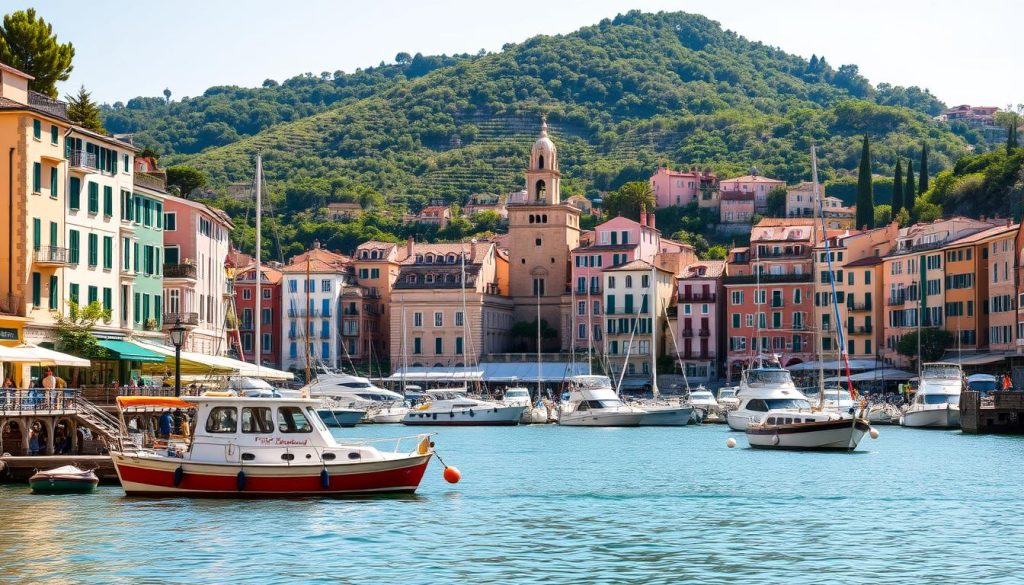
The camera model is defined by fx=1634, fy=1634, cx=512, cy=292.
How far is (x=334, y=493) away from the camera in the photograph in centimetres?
4809

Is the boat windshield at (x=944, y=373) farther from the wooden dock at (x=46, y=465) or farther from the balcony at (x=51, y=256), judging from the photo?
the wooden dock at (x=46, y=465)

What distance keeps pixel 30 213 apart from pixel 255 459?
2390 cm

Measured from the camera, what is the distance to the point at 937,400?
331ft

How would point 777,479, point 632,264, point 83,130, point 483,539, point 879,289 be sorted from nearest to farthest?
point 483,539 → point 777,479 → point 83,130 → point 879,289 → point 632,264

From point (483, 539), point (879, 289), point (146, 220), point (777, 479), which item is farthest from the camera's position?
point (879, 289)

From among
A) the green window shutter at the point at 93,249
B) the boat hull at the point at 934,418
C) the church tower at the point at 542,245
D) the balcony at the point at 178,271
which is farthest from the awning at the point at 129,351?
the church tower at the point at 542,245

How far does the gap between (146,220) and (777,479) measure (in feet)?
116

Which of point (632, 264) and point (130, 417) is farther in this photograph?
point (632, 264)

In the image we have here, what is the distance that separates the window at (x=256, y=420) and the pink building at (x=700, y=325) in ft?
347

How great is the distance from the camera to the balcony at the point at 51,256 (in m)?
66.5

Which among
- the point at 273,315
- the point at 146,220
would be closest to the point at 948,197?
the point at 273,315

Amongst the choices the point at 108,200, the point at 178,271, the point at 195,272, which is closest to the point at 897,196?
the point at 195,272

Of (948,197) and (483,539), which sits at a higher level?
(948,197)

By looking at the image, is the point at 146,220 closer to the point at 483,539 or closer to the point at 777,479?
the point at 777,479
